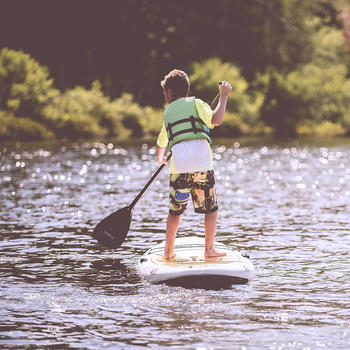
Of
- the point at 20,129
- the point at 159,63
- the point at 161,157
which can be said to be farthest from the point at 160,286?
→ the point at 159,63

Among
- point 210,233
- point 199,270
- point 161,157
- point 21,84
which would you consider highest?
point 21,84

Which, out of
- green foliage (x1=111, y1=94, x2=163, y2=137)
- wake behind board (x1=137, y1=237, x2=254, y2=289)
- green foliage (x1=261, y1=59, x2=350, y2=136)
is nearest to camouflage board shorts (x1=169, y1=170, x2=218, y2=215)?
wake behind board (x1=137, y1=237, x2=254, y2=289)

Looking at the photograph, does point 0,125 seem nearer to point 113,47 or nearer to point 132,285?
point 113,47

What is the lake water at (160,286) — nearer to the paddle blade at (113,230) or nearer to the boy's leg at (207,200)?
the paddle blade at (113,230)

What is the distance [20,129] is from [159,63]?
47.3 feet

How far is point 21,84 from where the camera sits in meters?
46.2

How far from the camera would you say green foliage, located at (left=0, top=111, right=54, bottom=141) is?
42.9 metres

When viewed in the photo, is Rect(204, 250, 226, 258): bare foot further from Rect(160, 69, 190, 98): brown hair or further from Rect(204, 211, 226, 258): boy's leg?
Rect(160, 69, 190, 98): brown hair

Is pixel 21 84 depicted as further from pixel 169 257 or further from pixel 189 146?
pixel 189 146

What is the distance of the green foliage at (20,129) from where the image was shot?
42.9 meters

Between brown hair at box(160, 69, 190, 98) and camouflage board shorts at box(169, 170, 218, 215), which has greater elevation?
brown hair at box(160, 69, 190, 98)

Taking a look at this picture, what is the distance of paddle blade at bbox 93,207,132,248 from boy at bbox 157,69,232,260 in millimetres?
1298

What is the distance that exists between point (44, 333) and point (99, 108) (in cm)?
4150

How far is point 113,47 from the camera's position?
176 ft
